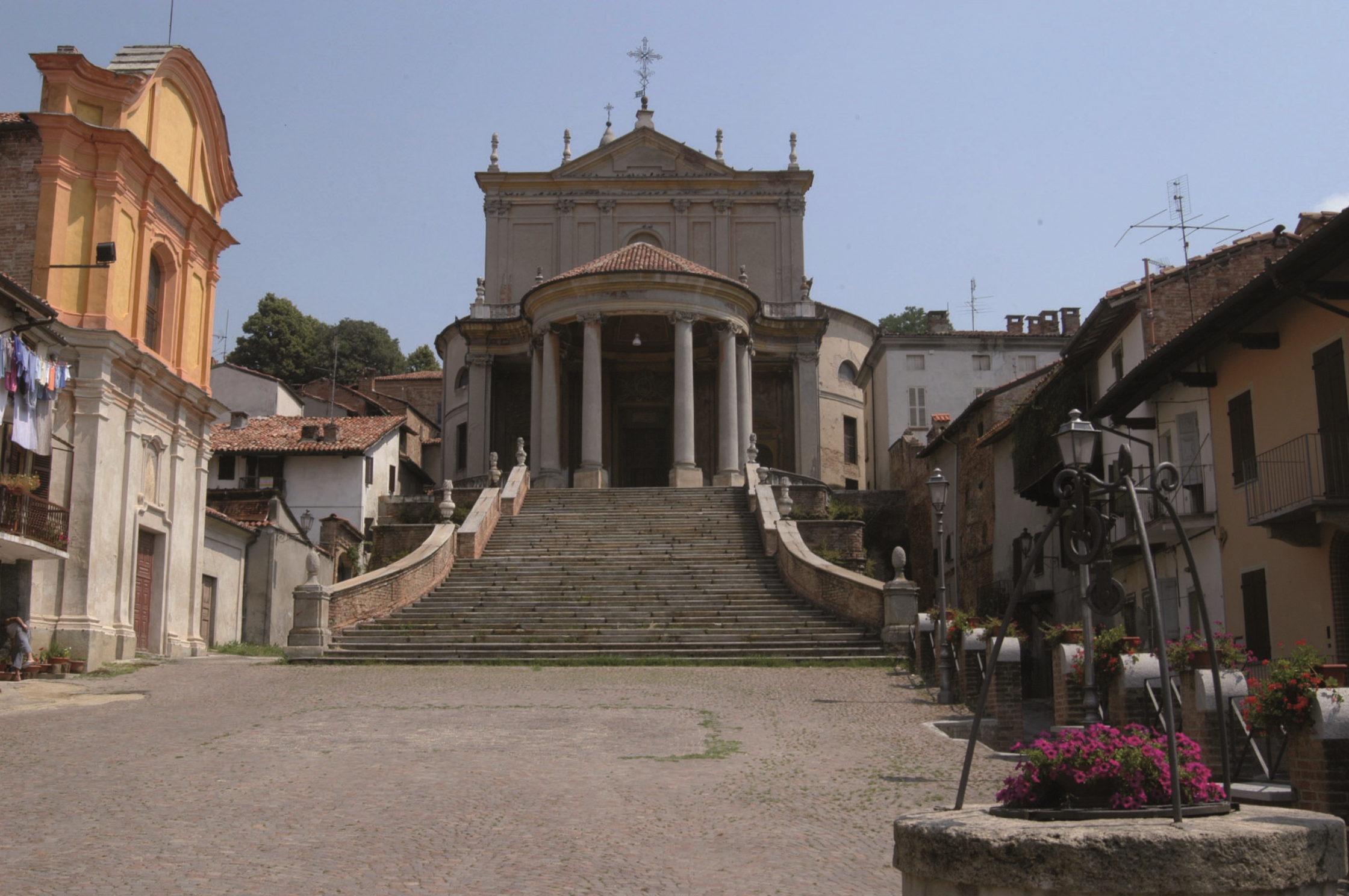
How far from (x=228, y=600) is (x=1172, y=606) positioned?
2185cm

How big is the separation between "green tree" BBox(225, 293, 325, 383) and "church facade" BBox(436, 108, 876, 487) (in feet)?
102

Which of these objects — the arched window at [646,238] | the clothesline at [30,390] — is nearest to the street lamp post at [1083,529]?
the clothesline at [30,390]

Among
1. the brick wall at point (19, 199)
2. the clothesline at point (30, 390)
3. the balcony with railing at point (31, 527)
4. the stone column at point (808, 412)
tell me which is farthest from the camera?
the stone column at point (808, 412)

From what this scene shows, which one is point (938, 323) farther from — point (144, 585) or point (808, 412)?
point (144, 585)

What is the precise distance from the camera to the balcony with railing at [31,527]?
19859 millimetres

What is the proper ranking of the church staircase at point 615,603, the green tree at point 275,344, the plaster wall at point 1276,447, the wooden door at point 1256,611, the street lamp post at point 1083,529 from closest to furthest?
the street lamp post at point 1083,529
the plaster wall at point 1276,447
the wooden door at point 1256,611
the church staircase at point 615,603
the green tree at point 275,344

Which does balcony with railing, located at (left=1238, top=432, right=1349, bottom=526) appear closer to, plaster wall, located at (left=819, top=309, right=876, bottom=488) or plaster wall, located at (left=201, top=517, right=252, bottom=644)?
plaster wall, located at (left=201, top=517, right=252, bottom=644)

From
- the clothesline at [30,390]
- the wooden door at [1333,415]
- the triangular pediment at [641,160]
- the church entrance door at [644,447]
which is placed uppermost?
the triangular pediment at [641,160]

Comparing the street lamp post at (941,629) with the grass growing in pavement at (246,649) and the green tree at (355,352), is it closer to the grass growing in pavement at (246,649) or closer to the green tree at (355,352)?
the grass growing in pavement at (246,649)

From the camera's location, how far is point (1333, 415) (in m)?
16.6

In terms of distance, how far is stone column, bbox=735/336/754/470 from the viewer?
3966cm

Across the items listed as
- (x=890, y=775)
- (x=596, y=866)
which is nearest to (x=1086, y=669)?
(x=890, y=775)

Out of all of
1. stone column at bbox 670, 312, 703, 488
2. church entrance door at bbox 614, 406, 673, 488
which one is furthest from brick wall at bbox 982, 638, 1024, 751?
church entrance door at bbox 614, 406, 673, 488

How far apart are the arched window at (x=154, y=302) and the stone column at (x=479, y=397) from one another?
18947mm
